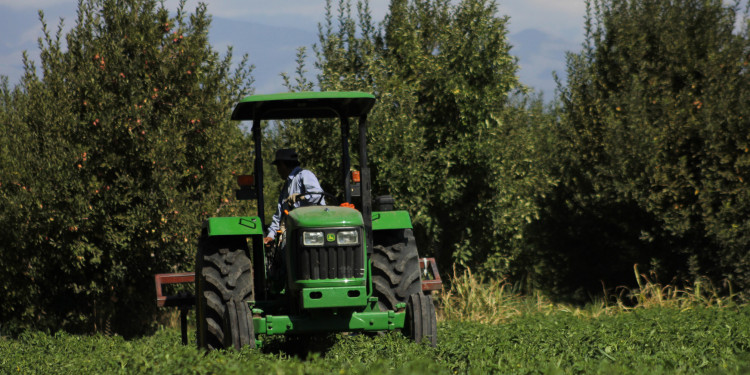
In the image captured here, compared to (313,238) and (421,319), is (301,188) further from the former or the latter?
(421,319)

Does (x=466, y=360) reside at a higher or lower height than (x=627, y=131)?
lower

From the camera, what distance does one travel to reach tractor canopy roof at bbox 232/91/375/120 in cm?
777

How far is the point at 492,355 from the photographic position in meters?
6.79

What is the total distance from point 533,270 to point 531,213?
510cm

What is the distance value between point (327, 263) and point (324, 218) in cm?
38

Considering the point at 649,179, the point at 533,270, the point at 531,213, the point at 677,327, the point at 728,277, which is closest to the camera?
the point at 677,327

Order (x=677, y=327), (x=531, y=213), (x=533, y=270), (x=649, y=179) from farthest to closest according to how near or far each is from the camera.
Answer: (x=533, y=270) → (x=531, y=213) → (x=649, y=179) → (x=677, y=327)

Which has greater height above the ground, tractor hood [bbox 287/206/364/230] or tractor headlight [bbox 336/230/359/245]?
tractor hood [bbox 287/206/364/230]

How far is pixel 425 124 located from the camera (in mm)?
16500

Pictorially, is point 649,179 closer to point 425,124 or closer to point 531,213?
point 531,213

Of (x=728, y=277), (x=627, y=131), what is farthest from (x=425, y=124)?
(x=728, y=277)

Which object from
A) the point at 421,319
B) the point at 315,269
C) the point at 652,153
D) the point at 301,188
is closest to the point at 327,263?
the point at 315,269

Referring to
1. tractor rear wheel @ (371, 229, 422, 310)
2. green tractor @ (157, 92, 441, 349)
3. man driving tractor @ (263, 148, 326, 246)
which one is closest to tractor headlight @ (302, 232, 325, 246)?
green tractor @ (157, 92, 441, 349)

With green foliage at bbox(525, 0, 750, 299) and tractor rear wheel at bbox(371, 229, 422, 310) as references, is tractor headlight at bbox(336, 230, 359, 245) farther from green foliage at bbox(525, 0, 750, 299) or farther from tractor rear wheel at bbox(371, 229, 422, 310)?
green foliage at bbox(525, 0, 750, 299)
